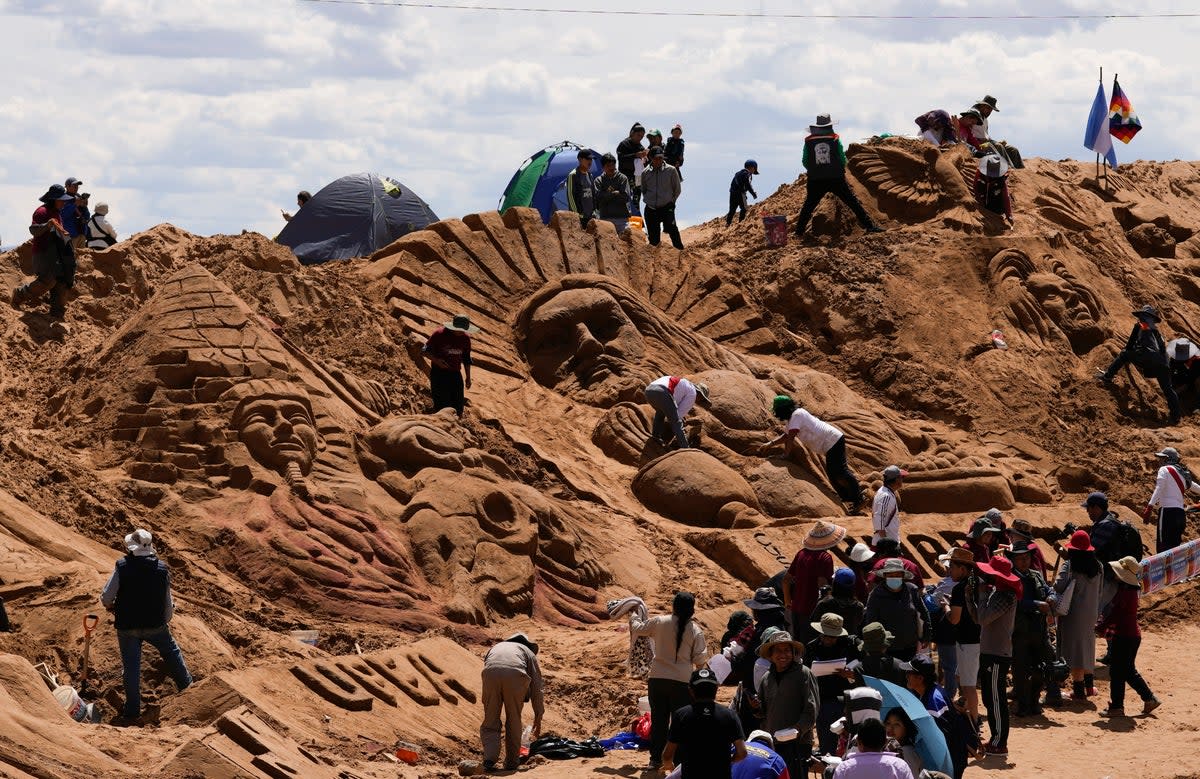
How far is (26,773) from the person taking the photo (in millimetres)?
8516

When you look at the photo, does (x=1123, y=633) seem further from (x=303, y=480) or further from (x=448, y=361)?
(x=448, y=361)

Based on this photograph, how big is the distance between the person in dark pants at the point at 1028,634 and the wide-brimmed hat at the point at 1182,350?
11566mm

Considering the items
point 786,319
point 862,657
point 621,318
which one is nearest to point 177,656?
point 862,657

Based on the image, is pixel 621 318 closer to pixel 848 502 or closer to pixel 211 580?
pixel 848 502

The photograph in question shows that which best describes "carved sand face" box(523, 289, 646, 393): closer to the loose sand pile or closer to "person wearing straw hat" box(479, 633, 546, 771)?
the loose sand pile

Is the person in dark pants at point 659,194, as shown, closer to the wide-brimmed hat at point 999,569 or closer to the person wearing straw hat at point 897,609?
the wide-brimmed hat at point 999,569

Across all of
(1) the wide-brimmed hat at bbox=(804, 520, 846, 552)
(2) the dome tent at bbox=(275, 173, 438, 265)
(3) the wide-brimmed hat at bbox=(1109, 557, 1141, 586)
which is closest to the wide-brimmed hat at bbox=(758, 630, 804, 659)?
(1) the wide-brimmed hat at bbox=(804, 520, 846, 552)

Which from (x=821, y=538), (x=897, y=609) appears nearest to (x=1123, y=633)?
(x=821, y=538)

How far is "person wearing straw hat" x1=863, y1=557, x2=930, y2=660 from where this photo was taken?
10953mm

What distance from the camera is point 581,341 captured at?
2066 centimetres

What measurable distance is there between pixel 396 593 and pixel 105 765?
5.47 metres

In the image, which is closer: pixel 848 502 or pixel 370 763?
pixel 370 763

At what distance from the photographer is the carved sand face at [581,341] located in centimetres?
2058

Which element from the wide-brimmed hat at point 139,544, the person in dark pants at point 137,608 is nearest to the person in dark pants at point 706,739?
the person in dark pants at point 137,608
